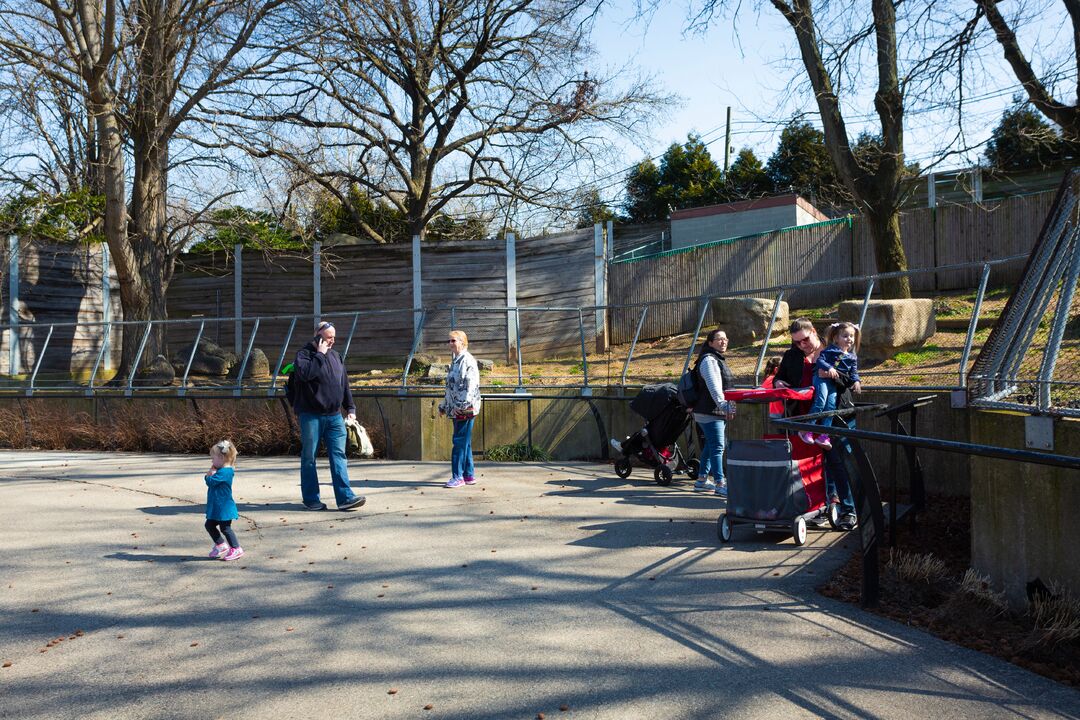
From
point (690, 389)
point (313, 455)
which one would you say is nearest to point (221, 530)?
point (313, 455)

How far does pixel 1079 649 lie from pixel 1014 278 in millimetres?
12497

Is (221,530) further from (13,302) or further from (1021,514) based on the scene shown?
(13,302)

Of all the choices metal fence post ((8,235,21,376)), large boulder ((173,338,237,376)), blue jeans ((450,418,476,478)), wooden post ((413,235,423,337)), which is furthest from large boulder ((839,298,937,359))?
metal fence post ((8,235,21,376))

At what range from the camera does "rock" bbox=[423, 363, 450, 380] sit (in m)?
14.6

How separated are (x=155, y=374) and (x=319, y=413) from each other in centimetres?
903

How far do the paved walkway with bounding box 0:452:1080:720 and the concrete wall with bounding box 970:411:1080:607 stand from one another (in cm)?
91

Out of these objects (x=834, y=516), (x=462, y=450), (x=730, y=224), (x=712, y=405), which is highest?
(x=730, y=224)

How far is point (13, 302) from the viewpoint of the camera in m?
20.6

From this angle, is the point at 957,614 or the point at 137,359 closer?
the point at 957,614

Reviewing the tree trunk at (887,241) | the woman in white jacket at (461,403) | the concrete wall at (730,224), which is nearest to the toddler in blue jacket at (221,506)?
the woman in white jacket at (461,403)

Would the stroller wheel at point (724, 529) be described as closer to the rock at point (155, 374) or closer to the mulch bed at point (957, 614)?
the mulch bed at point (957, 614)

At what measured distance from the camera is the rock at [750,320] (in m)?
14.1

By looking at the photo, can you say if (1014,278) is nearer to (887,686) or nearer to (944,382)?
(944,382)

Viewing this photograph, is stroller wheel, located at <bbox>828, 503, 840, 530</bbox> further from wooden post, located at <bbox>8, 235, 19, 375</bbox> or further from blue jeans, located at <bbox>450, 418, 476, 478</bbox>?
wooden post, located at <bbox>8, 235, 19, 375</bbox>
